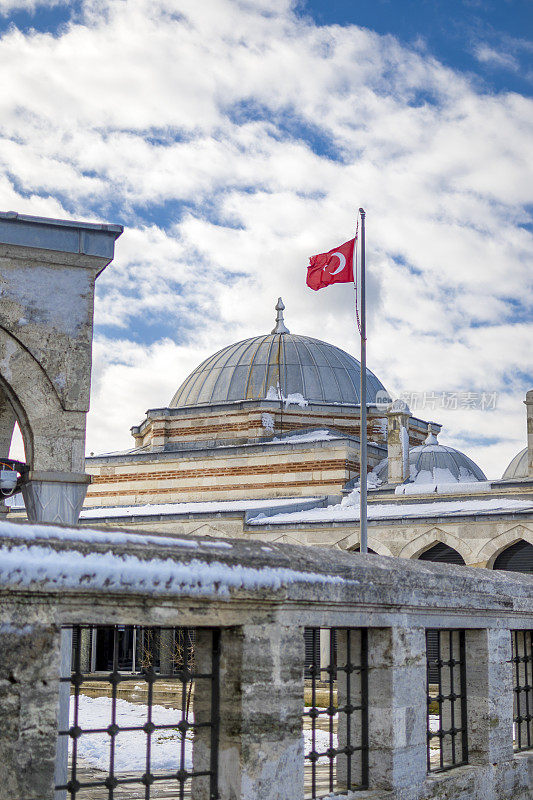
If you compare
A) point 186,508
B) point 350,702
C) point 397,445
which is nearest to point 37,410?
point 350,702

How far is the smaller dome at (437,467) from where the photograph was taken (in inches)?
1215

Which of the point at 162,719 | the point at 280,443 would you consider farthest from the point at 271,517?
the point at 162,719

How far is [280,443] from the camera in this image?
3075cm

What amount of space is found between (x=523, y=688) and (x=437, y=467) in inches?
976

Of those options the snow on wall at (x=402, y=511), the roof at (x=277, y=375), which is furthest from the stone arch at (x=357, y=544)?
the roof at (x=277, y=375)

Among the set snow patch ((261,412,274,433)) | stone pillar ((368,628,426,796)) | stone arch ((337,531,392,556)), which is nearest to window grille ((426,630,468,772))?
stone pillar ((368,628,426,796))

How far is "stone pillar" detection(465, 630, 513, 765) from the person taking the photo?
6023mm

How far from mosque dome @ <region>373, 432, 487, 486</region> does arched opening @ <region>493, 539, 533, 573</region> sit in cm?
789

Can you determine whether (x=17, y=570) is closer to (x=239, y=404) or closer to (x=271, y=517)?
(x=271, y=517)

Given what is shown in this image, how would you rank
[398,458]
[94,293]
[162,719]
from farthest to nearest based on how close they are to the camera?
[398,458] < [162,719] < [94,293]

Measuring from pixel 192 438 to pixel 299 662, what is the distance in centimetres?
3027

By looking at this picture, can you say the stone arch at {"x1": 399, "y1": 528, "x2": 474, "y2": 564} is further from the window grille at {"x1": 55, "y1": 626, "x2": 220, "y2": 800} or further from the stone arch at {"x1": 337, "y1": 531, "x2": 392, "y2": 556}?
the window grille at {"x1": 55, "y1": 626, "x2": 220, "y2": 800}

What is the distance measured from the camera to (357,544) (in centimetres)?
2416

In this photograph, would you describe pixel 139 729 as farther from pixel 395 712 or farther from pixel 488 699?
pixel 488 699
